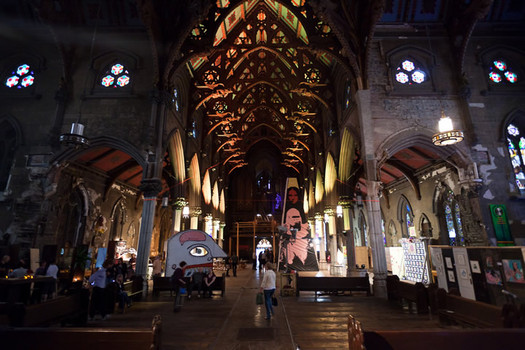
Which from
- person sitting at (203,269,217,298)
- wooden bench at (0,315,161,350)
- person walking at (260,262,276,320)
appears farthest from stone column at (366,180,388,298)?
wooden bench at (0,315,161,350)

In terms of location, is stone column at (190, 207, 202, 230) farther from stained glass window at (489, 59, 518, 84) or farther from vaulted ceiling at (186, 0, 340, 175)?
stained glass window at (489, 59, 518, 84)

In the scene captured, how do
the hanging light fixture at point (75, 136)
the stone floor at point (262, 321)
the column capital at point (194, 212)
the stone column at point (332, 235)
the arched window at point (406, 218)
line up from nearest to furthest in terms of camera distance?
1. the stone floor at point (262, 321)
2. the hanging light fixture at point (75, 136)
3. the arched window at point (406, 218)
4. the stone column at point (332, 235)
5. the column capital at point (194, 212)

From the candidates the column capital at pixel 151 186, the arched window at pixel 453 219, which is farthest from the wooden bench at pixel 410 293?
the column capital at pixel 151 186

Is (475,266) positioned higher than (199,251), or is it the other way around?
(199,251)

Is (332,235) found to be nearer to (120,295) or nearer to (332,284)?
(332,284)

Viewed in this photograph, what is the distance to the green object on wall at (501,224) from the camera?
10.0 m

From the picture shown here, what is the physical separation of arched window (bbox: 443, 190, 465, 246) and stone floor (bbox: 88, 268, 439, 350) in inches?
308

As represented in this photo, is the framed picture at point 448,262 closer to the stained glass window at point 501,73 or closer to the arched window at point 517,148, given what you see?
the arched window at point 517,148

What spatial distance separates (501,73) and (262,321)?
1547 cm

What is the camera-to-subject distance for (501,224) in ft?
33.6

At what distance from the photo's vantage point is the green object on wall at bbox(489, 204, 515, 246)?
10000 millimetres

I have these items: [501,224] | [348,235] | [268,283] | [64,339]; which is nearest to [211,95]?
[348,235]

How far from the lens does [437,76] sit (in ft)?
40.2

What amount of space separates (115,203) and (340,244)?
15.9m
